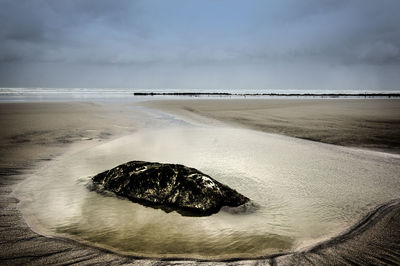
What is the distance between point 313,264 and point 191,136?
25.5 ft

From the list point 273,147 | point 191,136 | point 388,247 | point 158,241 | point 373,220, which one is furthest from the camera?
point 191,136

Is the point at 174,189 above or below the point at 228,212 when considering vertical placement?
above

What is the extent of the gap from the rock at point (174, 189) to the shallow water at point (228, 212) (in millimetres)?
201

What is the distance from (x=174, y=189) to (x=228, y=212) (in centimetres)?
92

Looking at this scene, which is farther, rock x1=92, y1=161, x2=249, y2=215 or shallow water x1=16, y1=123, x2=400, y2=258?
rock x1=92, y1=161, x2=249, y2=215

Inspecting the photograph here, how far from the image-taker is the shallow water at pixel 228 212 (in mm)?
3107

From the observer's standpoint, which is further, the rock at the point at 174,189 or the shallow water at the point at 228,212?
the rock at the point at 174,189

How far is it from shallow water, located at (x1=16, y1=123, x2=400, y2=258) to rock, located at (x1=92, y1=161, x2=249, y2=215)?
0.20 metres

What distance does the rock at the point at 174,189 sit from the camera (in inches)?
154

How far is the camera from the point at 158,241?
3094mm

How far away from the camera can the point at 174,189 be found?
13.5 ft

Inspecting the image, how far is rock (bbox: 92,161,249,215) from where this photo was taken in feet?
12.8

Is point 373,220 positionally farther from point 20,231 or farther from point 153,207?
point 20,231

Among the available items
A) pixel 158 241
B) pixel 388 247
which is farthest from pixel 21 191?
pixel 388 247
